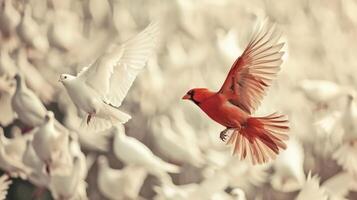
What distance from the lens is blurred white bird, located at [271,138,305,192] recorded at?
131 cm

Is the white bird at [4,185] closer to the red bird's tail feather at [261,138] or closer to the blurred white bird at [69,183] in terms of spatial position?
the blurred white bird at [69,183]

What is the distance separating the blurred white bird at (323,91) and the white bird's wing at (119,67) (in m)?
0.38

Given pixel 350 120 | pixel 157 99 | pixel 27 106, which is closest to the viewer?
pixel 350 120

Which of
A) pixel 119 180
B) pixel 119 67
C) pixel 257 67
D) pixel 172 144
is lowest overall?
pixel 119 180

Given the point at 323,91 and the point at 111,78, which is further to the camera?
the point at 111,78

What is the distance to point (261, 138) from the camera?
1343 mm

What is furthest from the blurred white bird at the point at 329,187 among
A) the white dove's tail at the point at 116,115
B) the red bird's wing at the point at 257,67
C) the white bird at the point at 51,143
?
the white bird at the point at 51,143

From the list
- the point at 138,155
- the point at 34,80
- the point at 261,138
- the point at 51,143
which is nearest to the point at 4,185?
the point at 51,143

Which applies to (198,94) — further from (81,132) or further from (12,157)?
(12,157)

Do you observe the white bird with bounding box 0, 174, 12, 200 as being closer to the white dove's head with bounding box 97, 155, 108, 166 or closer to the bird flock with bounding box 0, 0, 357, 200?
the bird flock with bounding box 0, 0, 357, 200

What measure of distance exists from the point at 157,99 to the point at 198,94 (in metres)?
0.11

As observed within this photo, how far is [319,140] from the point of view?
4.31ft

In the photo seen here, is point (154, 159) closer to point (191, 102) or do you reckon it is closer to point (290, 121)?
point (191, 102)

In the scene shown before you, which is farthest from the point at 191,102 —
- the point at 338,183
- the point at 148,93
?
the point at 338,183
